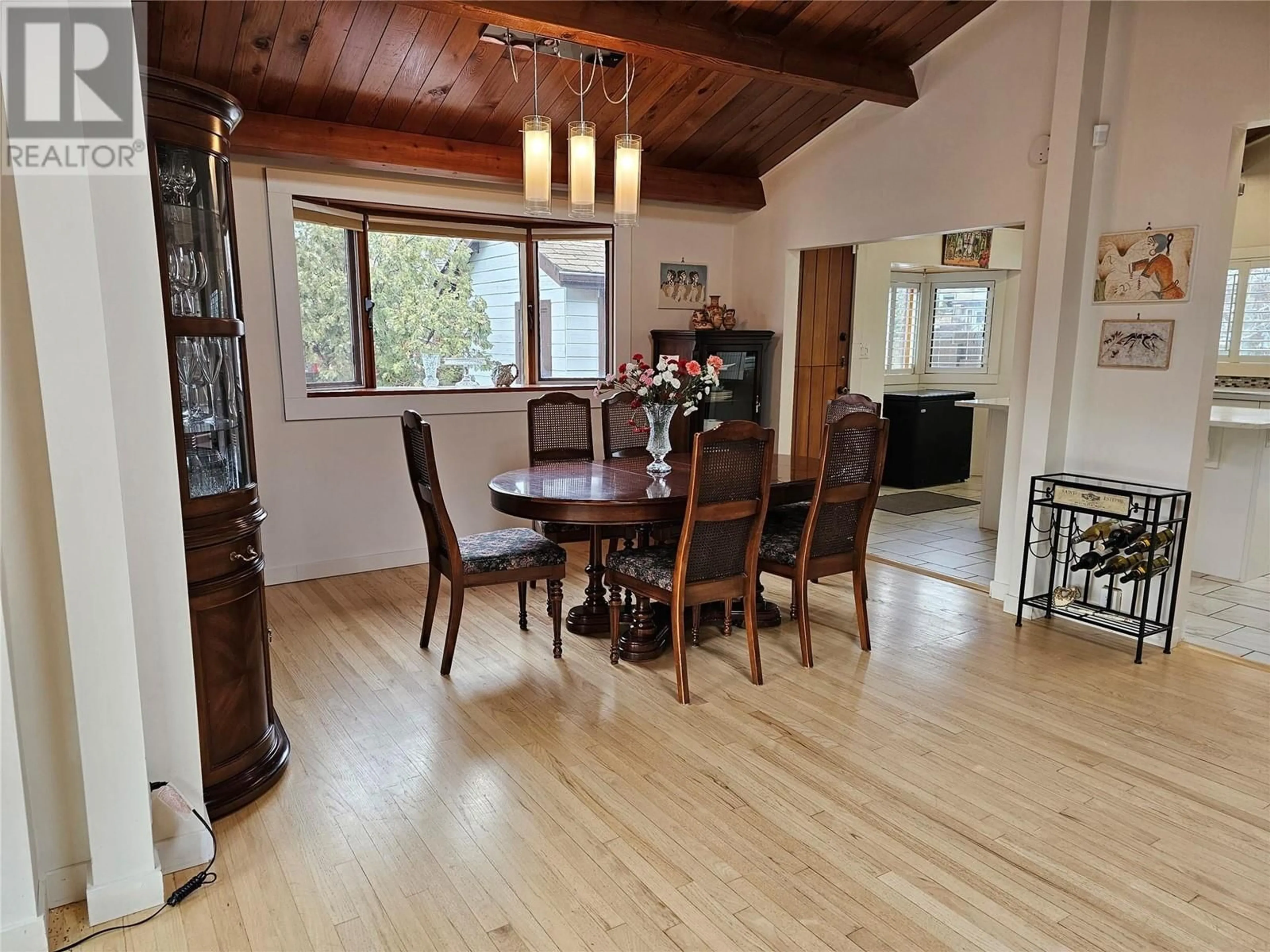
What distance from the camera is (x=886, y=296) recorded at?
6492 mm

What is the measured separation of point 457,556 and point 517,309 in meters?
2.47

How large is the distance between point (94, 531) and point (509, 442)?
11.3 ft

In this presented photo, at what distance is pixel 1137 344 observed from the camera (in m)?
3.65

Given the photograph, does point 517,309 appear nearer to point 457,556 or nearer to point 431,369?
point 431,369

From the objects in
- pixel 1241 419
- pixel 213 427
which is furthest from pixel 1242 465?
pixel 213 427

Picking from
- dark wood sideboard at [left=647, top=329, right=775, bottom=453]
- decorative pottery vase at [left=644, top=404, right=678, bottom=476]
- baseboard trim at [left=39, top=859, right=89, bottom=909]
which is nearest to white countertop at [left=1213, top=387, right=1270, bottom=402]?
dark wood sideboard at [left=647, top=329, right=775, bottom=453]

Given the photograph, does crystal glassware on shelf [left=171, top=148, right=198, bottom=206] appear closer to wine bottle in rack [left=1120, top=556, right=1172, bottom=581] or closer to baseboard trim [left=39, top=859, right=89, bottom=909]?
baseboard trim [left=39, top=859, right=89, bottom=909]

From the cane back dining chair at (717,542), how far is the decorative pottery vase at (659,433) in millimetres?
500

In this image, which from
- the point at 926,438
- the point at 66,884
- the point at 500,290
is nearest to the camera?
the point at 66,884

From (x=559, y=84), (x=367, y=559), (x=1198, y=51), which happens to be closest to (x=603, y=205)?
(x=559, y=84)

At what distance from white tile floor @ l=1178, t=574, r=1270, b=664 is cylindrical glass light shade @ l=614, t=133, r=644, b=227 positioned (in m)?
3.28

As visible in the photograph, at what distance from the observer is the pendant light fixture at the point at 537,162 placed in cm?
318

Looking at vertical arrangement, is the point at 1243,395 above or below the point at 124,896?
above

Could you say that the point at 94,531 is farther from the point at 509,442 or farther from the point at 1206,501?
the point at 1206,501
